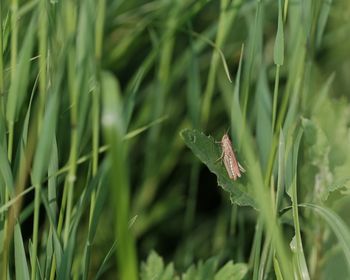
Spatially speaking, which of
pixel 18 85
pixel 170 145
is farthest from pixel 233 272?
pixel 170 145

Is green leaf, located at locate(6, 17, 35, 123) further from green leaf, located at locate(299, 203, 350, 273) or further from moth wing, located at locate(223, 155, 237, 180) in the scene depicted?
green leaf, located at locate(299, 203, 350, 273)

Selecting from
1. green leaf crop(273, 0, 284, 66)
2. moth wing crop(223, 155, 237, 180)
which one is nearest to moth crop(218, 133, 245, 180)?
moth wing crop(223, 155, 237, 180)

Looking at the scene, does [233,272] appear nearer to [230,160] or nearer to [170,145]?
[230,160]

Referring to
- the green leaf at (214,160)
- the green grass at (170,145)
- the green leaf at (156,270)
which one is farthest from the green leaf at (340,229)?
the green leaf at (156,270)

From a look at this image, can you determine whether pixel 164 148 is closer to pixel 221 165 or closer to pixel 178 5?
pixel 178 5

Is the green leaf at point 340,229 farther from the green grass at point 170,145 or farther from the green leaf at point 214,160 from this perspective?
the green leaf at point 214,160

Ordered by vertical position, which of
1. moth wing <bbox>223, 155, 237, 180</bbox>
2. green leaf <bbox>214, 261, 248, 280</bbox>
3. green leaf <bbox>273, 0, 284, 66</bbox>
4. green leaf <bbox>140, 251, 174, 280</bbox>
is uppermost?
green leaf <bbox>273, 0, 284, 66</bbox>

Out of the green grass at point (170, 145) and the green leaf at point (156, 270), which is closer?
the green grass at point (170, 145)

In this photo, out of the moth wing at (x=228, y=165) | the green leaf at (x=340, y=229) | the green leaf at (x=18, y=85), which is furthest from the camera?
the moth wing at (x=228, y=165)
